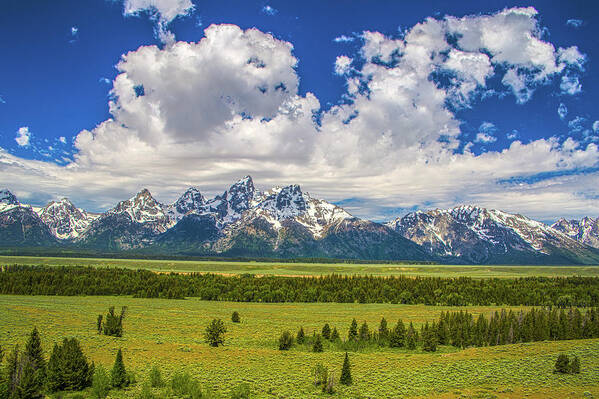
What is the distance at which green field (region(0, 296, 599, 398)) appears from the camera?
127 ft

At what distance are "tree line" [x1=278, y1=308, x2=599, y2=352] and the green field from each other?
103 inches

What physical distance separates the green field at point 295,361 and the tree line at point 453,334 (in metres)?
2.62

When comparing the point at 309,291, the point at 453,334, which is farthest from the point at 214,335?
the point at 309,291

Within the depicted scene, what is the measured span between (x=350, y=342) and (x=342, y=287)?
8467cm

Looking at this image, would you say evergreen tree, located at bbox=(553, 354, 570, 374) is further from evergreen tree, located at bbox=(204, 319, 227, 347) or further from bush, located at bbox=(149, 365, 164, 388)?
evergreen tree, located at bbox=(204, 319, 227, 347)

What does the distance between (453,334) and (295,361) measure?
110ft

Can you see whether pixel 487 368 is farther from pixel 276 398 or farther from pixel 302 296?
pixel 302 296

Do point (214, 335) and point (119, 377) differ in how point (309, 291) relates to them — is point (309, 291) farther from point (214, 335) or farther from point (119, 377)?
point (119, 377)

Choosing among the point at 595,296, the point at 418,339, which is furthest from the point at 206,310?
the point at 595,296

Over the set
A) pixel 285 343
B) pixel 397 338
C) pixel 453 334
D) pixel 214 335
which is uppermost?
pixel 214 335

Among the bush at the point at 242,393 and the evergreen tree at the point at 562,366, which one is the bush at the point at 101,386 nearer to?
the bush at the point at 242,393

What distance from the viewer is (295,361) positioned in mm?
51062

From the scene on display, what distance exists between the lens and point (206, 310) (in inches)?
3939

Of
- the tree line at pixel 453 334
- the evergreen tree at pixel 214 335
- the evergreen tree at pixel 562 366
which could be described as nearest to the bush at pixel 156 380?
the evergreen tree at pixel 214 335
